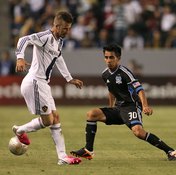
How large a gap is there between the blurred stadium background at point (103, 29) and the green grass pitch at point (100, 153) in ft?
21.0

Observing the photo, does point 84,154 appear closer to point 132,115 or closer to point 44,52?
point 132,115

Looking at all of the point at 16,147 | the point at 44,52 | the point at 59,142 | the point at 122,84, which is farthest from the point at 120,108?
the point at 16,147

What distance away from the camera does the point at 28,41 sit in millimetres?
9609

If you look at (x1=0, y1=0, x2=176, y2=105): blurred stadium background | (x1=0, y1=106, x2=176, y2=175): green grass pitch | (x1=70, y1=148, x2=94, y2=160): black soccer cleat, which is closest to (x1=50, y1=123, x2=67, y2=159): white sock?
(x1=0, y1=106, x2=176, y2=175): green grass pitch

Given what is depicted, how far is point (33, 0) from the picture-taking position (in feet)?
80.2

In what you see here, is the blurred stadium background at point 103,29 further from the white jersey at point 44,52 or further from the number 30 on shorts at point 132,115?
the white jersey at point 44,52

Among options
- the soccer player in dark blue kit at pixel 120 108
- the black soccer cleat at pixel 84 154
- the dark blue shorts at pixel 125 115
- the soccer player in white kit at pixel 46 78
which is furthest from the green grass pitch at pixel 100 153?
the dark blue shorts at pixel 125 115

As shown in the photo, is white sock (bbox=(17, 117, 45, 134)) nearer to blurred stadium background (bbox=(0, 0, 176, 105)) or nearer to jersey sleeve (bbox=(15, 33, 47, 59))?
jersey sleeve (bbox=(15, 33, 47, 59))

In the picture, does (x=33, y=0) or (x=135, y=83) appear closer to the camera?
(x=135, y=83)

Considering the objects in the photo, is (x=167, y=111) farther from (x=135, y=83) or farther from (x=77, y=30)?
(x=135, y=83)

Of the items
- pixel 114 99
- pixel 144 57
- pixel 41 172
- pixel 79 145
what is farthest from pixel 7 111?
pixel 41 172

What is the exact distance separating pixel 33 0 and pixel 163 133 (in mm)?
11393

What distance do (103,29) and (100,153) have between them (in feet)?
43.4

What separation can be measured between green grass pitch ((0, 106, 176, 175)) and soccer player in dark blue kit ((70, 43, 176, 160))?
24 centimetres
